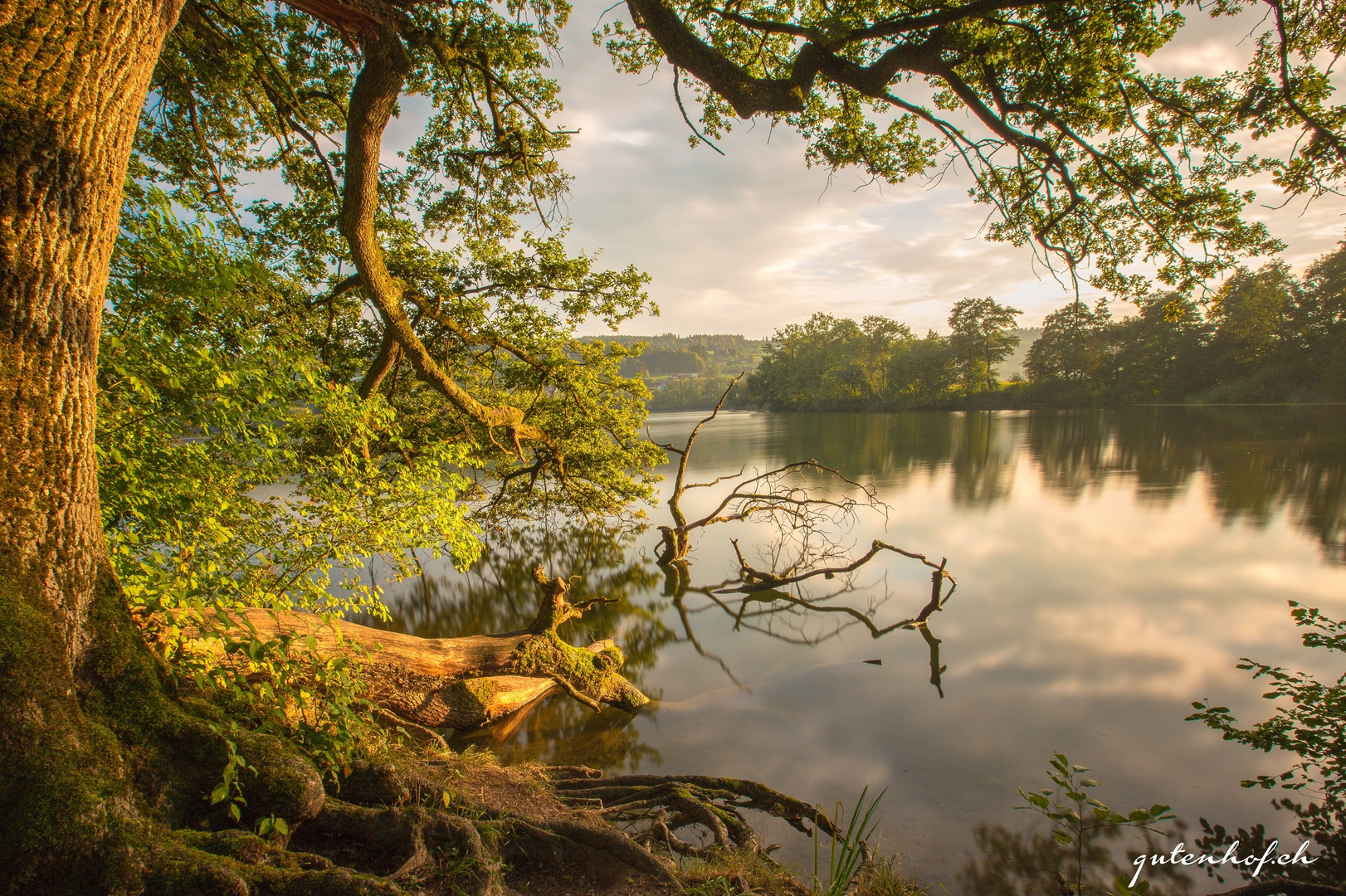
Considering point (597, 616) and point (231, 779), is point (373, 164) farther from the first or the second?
point (597, 616)

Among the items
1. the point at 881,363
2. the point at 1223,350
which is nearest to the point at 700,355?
the point at 881,363

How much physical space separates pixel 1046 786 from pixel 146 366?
7593 millimetres

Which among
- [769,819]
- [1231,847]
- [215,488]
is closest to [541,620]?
[769,819]

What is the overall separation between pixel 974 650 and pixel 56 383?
932cm

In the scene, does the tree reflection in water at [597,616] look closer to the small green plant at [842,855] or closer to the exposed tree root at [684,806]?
the exposed tree root at [684,806]

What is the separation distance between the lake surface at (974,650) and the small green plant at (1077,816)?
0.76ft

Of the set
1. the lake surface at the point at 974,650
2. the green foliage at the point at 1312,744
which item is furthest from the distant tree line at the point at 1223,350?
the green foliage at the point at 1312,744

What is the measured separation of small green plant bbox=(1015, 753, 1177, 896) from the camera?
9.47 feet

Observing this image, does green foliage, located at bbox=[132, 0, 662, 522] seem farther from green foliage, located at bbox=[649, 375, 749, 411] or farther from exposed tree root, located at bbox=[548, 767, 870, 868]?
green foliage, located at bbox=[649, 375, 749, 411]

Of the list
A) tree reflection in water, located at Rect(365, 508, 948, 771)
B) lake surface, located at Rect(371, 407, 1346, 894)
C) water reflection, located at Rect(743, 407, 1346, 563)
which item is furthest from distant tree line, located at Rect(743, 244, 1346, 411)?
tree reflection in water, located at Rect(365, 508, 948, 771)

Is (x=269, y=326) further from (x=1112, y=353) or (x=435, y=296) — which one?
(x=1112, y=353)

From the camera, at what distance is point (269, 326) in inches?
191

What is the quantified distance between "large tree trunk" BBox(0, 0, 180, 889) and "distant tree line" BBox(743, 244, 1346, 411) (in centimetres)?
4611

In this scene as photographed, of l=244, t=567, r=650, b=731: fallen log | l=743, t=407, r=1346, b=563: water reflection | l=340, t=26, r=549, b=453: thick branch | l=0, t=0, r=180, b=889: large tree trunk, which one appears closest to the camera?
l=0, t=0, r=180, b=889: large tree trunk
